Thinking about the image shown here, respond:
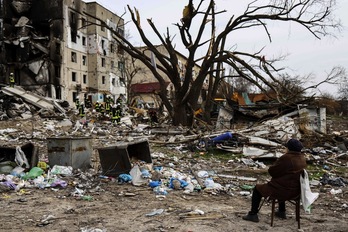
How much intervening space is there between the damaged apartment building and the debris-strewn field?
25252mm

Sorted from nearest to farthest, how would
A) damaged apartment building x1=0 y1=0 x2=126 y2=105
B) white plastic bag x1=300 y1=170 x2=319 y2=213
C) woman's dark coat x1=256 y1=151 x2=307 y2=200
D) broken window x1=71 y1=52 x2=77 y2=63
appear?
white plastic bag x1=300 y1=170 x2=319 y2=213, woman's dark coat x1=256 y1=151 x2=307 y2=200, damaged apartment building x1=0 y1=0 x2=126 y2=105, broken window x1=71 y1=52 x2=77 y2=63

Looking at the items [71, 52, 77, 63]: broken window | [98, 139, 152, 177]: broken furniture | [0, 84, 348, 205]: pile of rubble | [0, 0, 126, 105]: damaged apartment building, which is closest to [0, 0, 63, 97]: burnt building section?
[0, 0, 126, 105]: damaged apartment building

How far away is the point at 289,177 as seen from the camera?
3871mm

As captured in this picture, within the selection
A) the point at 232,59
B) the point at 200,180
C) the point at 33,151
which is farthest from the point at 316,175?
the point at 232,59

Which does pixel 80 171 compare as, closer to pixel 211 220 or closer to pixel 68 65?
pixel 211 220

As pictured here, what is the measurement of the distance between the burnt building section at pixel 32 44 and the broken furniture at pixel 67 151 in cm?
2767

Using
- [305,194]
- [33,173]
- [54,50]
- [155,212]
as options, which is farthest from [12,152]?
[54,50]

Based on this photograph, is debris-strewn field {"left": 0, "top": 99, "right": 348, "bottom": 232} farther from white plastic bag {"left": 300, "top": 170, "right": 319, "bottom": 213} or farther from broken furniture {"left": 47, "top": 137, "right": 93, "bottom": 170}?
white plastic bag {"left": 300, "top": 170, "right": 319, "bottom": 213}

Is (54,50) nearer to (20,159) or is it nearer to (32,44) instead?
(32,44)

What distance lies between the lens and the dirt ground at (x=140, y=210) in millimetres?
3990

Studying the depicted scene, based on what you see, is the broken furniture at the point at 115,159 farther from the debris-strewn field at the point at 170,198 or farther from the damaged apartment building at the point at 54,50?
the damaged apartment building at the point at 54,50

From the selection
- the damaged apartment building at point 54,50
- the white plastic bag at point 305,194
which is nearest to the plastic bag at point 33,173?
the white plastic bag at point 305,194

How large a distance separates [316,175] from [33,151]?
5.89 metres

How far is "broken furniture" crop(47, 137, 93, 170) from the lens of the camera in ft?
21.9
